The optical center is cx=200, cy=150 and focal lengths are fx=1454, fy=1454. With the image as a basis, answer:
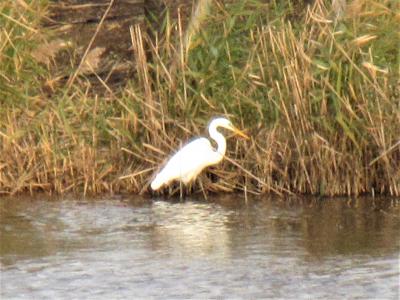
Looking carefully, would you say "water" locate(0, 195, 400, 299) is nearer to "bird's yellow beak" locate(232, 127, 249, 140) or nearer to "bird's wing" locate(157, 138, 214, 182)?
"bird's wing" locate(157, 138, 214, 182)

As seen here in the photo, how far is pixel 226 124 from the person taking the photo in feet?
36.8

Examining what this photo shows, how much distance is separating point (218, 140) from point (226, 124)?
138 mm

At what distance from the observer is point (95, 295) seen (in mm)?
8375

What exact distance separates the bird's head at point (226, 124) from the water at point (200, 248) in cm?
50

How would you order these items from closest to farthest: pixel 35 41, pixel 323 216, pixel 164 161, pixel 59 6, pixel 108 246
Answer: pixel 108 246
pixel 323 216
pixel 164 161
pixel 35 41
pixel 59 6

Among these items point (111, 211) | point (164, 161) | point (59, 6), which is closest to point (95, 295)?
point (111, 211)

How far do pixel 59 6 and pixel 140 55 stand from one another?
7.84ft

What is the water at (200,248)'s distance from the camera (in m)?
8.52

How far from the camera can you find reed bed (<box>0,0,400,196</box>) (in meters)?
11.0

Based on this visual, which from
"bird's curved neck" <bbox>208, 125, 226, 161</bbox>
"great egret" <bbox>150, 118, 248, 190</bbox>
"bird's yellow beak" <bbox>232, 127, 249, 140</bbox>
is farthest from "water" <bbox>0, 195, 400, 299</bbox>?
"bird's yellow beak" <bbox>232, 127, 249, 140</bbox>

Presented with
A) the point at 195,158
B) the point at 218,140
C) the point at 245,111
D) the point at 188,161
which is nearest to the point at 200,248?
the point at 188,161

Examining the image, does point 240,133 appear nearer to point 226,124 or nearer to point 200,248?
point 226,124

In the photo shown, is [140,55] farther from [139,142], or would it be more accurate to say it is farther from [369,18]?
[369,18]

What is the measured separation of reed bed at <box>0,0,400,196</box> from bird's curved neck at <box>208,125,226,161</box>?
0.40 feet
